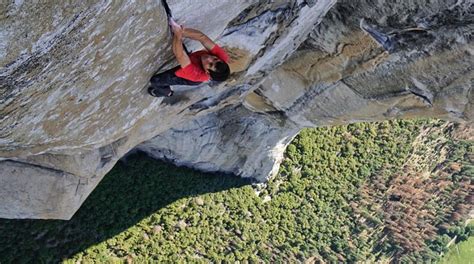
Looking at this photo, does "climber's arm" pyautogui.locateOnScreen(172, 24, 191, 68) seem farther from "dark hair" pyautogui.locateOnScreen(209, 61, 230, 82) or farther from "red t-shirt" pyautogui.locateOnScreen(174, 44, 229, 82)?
"dark hair" pyautogui.locateOnScreen(209, 61, 230, 82)

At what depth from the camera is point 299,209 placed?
17.4m

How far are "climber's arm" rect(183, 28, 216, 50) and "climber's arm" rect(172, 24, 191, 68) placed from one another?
0.07 meters

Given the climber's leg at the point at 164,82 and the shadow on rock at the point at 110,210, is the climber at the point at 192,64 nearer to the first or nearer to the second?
→ the climber's leg at the point at 164,82

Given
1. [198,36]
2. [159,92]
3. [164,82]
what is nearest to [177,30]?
[198,36]

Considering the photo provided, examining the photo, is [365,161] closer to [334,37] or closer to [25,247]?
[334,37]

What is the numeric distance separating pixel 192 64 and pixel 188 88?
70.7 inches

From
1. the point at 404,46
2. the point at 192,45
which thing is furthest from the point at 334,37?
the point at 192,45

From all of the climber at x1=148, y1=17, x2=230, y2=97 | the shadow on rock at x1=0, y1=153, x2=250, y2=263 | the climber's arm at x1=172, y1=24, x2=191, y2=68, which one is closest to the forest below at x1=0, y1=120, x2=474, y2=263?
the shadow on rock at x1=0, y1=153, x2=250, y2=263

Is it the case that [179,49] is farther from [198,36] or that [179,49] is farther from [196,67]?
[196,67]

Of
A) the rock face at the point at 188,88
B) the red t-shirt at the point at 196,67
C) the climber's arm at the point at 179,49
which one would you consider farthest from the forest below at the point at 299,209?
the climber's arm at the point at 179,49

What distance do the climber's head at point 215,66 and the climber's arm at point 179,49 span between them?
0.67 ft

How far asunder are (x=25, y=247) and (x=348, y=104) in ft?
24.3

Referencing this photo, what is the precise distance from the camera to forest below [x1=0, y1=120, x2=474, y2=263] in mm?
13430

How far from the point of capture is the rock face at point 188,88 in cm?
550
